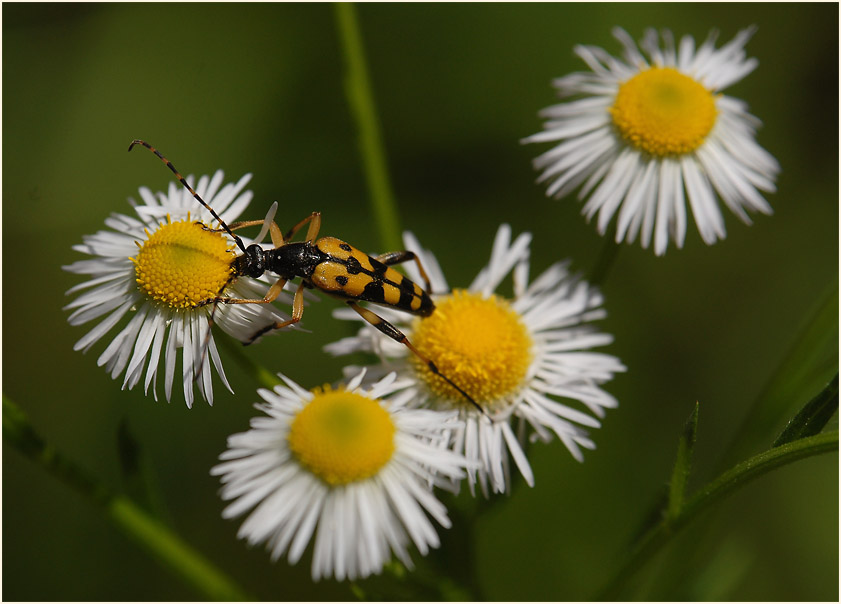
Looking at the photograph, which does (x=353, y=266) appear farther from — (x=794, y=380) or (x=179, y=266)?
(x=794, y=380)

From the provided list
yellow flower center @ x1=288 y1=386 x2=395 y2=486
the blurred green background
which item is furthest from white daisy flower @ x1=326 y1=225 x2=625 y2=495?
the blurred green background

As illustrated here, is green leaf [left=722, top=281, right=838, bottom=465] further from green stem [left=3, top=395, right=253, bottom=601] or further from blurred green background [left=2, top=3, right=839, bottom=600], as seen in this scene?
green stem [left=3, top=395, right=253, bottom=601]

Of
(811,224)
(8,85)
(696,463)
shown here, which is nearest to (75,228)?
(8,85)

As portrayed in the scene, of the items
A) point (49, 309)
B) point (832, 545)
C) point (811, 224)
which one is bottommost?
point (49, 309)

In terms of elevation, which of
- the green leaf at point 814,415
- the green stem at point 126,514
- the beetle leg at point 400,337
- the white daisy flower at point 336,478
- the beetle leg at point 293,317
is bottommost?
the green stem at point 126,514

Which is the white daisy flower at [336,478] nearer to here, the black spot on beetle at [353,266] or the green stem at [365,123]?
the black spot on beetle at [353,266]

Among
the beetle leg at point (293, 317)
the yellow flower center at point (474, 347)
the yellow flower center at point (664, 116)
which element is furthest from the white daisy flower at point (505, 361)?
the yellow flower center at point (664, 116)

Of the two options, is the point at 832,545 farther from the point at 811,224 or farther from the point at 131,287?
the point at 131,287
